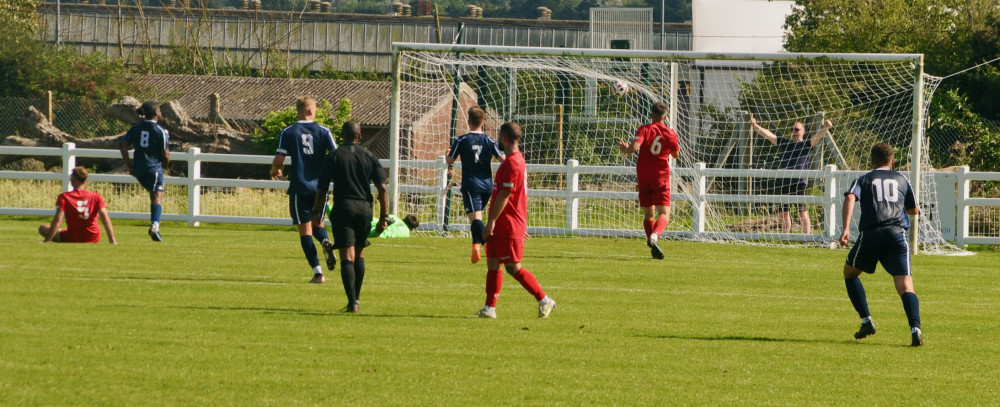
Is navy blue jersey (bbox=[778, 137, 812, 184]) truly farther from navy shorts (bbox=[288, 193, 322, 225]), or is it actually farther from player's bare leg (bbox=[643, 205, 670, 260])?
navy shorts (bbox=[288, 193, 322, 225])

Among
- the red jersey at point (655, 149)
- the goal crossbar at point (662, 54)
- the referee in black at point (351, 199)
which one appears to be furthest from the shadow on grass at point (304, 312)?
the goal crossbar at point (662, 54)

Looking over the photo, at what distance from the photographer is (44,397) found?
6.33 metres

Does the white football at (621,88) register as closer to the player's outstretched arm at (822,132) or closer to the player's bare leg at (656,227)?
the player's outstretched arm at (822,132)

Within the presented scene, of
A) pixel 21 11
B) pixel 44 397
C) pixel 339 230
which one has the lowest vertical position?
pixel 44 397

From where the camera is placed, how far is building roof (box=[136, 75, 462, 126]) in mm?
45844

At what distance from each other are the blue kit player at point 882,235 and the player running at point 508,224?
8.03ft

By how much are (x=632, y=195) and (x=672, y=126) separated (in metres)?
1.44

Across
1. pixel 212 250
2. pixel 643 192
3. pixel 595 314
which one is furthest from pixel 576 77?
pixel 595 314

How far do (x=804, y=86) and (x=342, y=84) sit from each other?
29875 mm

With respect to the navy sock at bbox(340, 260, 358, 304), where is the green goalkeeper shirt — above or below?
above

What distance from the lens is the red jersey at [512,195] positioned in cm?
963

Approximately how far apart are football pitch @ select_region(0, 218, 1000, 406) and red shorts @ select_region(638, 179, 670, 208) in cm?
106

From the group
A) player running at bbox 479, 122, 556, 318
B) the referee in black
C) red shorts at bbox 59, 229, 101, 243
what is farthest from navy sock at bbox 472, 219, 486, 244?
red shorts at bbox 59, 229, 101, 243

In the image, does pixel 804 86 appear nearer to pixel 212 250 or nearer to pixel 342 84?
pixel 212 250
